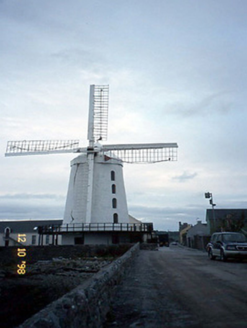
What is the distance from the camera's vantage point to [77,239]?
40.0 meters

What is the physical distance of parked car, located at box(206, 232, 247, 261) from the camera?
17984 mm

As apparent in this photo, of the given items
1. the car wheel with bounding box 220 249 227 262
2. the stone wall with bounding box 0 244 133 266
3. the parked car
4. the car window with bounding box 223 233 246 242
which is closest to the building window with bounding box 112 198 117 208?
the stone wall with bounding box 0 244 133 266

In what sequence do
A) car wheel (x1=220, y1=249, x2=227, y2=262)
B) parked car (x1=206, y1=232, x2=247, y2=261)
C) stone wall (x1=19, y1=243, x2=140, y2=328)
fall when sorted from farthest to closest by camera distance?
car wheel (x1=220, y1=249, x2=227, y2=262) → parked car (x1=206, y1=232, x2=247, y2=261) → stone wall (x1=19, y1=243, x2=140, y2=328)

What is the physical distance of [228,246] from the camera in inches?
721

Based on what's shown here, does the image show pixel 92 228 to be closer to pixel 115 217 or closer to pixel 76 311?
pixel 115 217

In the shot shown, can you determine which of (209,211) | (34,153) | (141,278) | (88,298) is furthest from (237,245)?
(209,211)

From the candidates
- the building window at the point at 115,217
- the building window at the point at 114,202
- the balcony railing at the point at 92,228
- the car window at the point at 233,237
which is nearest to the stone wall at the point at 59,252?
the balcony railing at the point at 92,228

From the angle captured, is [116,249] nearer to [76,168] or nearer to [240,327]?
[76,168]

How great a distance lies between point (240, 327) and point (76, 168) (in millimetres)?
37206

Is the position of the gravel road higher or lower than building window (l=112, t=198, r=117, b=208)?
lower

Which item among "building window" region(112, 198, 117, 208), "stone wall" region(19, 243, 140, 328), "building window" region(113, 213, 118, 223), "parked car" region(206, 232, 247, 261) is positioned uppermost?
"building window" region(112, 198, 117, 208)

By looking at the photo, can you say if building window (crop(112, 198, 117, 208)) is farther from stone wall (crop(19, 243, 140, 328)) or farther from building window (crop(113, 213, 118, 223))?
stone wall (crop(19, 243, 140, 328))

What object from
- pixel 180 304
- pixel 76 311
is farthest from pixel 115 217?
pixel 76 311

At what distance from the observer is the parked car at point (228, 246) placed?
17984mm
